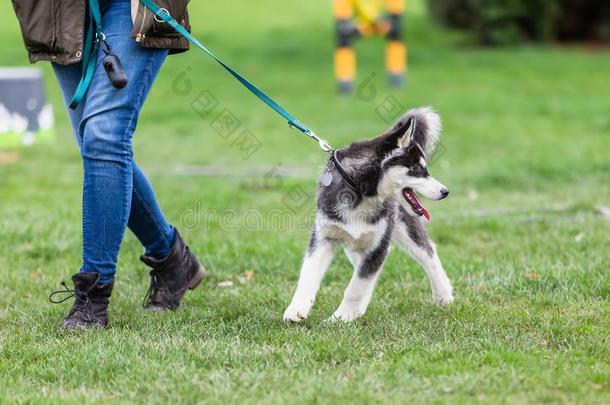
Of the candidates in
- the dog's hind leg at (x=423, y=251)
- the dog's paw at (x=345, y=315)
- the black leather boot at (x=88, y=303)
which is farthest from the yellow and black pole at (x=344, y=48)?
the black leather boot at (x=88, y=303)

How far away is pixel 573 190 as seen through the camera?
24.1 ft

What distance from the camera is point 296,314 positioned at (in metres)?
3.92

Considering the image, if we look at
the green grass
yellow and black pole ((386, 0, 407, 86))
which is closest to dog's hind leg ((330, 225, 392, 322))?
the green grass

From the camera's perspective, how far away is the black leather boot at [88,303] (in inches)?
150

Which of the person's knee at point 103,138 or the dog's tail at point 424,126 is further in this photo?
the dog's tail at point 424,126

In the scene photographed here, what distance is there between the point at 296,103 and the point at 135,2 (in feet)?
30.5

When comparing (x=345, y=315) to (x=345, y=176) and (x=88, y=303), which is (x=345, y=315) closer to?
(x=345, y=176)

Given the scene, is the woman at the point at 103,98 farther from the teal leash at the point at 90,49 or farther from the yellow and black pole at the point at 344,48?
the yellow and black pole at the point at 344,48

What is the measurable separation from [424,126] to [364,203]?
0.49m

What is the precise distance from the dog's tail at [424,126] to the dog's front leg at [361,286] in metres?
0.48

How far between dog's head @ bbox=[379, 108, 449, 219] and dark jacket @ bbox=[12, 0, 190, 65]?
1.08 meters

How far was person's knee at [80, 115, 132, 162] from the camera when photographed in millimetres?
3629

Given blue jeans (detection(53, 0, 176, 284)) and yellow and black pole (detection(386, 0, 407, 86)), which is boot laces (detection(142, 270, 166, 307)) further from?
yellow and black pole (detection(386, 0, 407, 86))

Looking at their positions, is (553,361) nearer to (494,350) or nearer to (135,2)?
(494,350)
